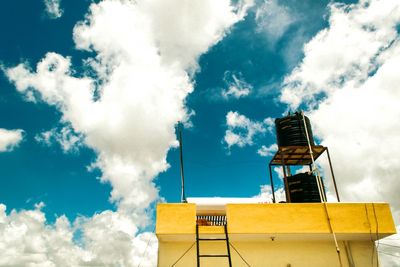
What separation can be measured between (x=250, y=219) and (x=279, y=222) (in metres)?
1.16

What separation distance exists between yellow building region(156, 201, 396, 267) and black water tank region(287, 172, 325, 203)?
18.5ft

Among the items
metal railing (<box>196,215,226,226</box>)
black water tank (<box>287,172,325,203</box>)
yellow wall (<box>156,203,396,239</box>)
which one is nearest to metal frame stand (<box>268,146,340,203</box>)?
black water tank (<box>287,172,325,203</box>)

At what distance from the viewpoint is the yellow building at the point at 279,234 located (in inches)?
476

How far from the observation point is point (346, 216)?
1235 cm

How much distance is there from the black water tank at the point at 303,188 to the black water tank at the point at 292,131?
2130 millimetres

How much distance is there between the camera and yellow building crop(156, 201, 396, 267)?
39.6 feet

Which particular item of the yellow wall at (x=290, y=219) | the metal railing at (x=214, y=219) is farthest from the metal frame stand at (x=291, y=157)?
the yellow wall at (x=290, y=219)

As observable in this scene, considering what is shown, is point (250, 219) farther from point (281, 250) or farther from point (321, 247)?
point (321, 247)

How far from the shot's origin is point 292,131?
20047 mm

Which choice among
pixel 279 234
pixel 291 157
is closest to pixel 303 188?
pixel 291 157

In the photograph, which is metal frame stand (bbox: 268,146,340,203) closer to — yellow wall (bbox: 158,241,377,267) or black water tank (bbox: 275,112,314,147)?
black water tank (bbox: 275,112,314,147)

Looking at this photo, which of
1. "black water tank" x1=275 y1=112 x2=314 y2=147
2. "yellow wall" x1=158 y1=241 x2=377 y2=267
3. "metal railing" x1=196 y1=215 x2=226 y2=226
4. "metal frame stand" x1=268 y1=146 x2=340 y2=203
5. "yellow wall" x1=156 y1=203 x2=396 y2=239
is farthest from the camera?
"black water tank" x1=275 y1=112 x2=314 y2=147

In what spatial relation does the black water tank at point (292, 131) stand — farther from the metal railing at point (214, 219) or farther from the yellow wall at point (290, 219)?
the metal railing at point (214, 219)

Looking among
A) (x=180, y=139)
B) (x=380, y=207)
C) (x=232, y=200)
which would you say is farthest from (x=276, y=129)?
(x=380, y=207)
